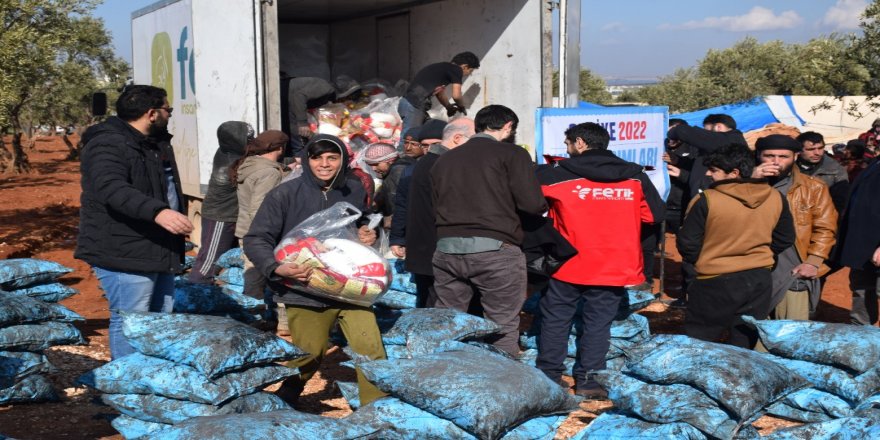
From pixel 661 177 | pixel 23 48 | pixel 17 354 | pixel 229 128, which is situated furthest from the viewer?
pixel 23 48

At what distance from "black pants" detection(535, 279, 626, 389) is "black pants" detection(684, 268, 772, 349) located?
0.42 meters

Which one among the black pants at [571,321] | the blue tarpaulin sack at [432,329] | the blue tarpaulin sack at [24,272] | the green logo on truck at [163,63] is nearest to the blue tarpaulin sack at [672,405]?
the blue tarpaulin sack at [432,329]

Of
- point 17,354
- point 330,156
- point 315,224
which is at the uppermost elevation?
point 330,156

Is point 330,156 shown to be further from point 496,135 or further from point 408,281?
point 408,281

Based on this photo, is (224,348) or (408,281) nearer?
(224,348)

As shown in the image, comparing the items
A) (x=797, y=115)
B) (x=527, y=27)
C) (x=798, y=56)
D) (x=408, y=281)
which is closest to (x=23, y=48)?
(x=527, y=27)

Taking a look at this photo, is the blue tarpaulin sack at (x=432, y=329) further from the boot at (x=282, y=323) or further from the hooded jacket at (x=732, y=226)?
the boot at (x=282, y=323)

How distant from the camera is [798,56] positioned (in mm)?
32875

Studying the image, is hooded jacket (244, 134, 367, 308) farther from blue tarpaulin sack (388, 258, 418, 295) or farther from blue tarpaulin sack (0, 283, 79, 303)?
blue tarpaulin sack (0, 283, 79, 303)

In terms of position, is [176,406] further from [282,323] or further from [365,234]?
[282,323]

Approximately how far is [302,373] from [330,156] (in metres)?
1.05

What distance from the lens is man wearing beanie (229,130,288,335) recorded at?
6.50 metres

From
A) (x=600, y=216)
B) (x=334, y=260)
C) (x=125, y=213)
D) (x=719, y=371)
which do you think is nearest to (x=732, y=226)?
(x=600, y=216)

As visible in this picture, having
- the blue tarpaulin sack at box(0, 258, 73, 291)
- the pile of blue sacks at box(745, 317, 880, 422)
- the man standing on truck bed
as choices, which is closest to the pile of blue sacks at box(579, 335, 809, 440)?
the pile of blue sacks at box(745, 317, 880, 422)
